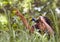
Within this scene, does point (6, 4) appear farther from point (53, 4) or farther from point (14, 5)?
point (53, 4)

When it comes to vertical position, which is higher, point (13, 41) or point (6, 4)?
point (13, 41)

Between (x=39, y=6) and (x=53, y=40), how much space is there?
8.55ft

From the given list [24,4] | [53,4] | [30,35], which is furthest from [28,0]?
[30,35]

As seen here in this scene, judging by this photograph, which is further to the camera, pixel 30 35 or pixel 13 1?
pixel 13 1

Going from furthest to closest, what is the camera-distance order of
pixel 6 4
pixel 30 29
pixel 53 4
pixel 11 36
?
pixel 6 4
pixel 53 4
pixel 30 29
pixel 11 36

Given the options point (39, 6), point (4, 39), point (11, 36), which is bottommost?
point (39, 6)

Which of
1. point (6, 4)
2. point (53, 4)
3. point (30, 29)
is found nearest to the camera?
point (30, 29)

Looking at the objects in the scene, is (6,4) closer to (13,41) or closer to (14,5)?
(14,5)

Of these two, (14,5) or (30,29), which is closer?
(30,29)

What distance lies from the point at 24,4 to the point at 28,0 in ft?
0.53

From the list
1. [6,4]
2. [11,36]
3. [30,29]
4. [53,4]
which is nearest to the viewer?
[11,36]

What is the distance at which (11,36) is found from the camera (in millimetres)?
1717

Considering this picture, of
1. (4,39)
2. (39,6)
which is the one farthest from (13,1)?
(4,39)

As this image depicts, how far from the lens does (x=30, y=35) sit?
6.45 feet
